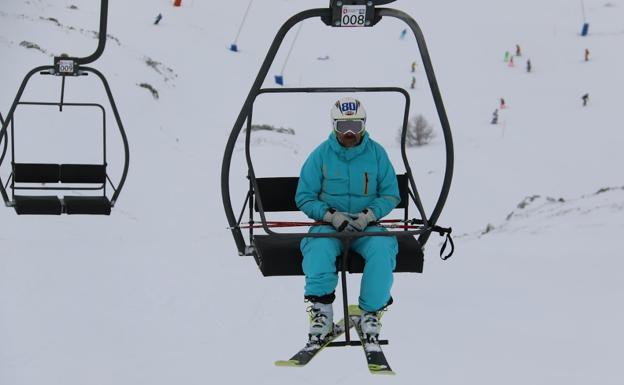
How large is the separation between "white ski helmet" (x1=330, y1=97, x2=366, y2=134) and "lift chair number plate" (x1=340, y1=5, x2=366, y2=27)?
0.43 meters

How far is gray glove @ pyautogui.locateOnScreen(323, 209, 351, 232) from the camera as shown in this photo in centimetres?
409

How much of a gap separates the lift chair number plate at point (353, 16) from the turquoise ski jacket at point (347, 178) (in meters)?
0.61

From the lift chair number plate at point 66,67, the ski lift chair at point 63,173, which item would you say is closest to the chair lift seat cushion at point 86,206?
the ski lift chair at point 63,173

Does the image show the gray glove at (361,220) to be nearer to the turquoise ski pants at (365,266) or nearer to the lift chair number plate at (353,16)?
the turquoise ski pants at (365,266)

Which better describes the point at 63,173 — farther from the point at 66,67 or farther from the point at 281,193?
the point at 281,193

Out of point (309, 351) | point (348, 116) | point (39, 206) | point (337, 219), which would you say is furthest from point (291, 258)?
point (39, 206)

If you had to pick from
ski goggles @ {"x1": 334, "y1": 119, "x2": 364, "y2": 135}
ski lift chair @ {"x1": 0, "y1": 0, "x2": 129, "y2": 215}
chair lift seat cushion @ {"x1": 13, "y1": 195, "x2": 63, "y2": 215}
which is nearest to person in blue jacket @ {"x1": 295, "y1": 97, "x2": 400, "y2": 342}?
ski goggles @ {"x1": 334, "y1": 119, "x2": 364, "y2": 135}

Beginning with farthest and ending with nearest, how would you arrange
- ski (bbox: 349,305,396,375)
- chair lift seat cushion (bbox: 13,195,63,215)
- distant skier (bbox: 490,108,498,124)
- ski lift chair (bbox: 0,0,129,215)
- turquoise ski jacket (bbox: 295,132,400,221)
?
distant skier (bbox: 490,108,498,124) → chair lift seat cushion (bbox: 13,195,63,215) → ski lift chair (bbox: 0,0,129,215) → turquoise ski jacket (bbox: 295,132,400,221) → ski (bbox: 349,305,396,375)

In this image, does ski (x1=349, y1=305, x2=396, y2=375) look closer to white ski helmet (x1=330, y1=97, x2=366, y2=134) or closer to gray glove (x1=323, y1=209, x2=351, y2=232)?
gray glove (x1=323, y1=209, x2=351, y2=232)

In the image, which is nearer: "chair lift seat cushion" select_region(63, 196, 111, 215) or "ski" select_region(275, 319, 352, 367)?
"ski" select_region(275, 319, 352, 367)

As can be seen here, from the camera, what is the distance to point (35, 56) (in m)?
15.1

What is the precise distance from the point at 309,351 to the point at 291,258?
1.24ft

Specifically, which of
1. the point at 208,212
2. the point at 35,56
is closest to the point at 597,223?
the point at 208,212

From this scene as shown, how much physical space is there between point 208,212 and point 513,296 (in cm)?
477
